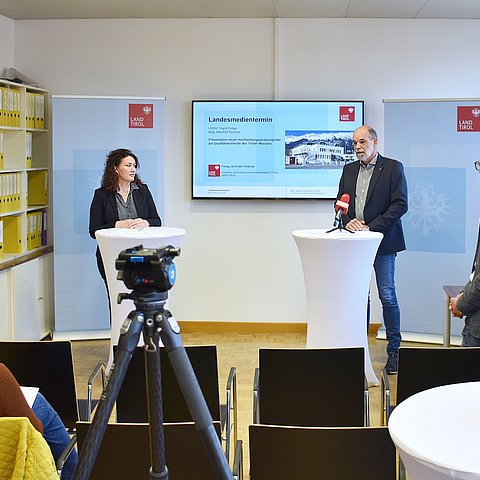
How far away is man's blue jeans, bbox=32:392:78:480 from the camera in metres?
2.86

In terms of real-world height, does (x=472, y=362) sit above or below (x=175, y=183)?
below

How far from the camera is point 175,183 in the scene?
7480 millimetres

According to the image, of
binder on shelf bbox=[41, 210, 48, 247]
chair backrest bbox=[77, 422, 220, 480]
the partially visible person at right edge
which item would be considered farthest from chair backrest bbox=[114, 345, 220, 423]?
binder on shelf bbox=[41, 210, 48, 247]

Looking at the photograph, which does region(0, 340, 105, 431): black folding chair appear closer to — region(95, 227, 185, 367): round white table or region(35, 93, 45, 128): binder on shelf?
region(95, 227, 185, 367): round white table

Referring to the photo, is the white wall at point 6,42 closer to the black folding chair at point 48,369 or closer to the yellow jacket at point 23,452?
the black folding chair at point 48,369

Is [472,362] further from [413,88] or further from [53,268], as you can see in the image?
[53,268]

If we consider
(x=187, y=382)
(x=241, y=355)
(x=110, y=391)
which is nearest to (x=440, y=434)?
(x=187, y=382)

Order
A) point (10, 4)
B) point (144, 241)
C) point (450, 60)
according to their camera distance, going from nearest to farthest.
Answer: point (144, 241) → point (10, 4) → point (450, 60)

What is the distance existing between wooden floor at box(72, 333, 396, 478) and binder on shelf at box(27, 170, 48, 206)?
4.56 feet

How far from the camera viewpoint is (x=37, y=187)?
24.5 feet

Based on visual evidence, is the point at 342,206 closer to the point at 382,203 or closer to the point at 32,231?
the point at 382,203

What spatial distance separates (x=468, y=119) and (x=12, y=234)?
13.2ft

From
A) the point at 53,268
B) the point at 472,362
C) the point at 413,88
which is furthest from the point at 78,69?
the point at 472,362

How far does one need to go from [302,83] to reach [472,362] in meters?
4.47
